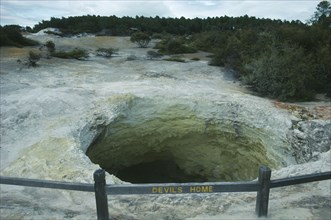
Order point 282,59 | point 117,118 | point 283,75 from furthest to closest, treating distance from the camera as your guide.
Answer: point 282,59
point 283,75
point 117,118

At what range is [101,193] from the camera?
473 cm

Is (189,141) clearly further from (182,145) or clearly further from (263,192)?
(263,192)

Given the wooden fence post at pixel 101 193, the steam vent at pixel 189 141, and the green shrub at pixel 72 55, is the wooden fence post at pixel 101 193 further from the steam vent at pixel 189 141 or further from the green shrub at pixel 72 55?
the green shrub at pixel 72 55

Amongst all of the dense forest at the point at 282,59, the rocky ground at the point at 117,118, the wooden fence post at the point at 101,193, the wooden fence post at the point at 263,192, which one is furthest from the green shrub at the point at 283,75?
the wooden fence post at the point at 101,193

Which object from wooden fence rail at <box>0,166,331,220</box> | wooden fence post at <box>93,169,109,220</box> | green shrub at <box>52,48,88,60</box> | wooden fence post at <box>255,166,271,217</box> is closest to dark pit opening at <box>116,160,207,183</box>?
wooden fence post at <box>255,166,271,217</box>

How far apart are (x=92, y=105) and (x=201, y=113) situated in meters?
3.43

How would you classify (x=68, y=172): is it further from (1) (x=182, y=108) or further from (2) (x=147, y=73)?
(2) (x=147, y=73)

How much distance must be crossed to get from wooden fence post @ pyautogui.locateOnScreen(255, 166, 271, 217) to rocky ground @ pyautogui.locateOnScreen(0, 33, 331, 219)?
131 millimetres

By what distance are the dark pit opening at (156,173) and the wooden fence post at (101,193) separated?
8.34m

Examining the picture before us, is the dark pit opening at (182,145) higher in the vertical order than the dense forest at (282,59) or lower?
lower

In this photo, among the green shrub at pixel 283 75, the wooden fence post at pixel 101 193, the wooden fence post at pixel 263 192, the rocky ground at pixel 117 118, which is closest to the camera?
the wooden fence post at pixel 101 193

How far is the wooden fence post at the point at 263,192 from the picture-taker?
482 centimetres

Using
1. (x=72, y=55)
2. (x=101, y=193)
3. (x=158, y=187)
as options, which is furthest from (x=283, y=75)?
(x=72, y=55)

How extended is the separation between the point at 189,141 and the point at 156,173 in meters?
2.58
